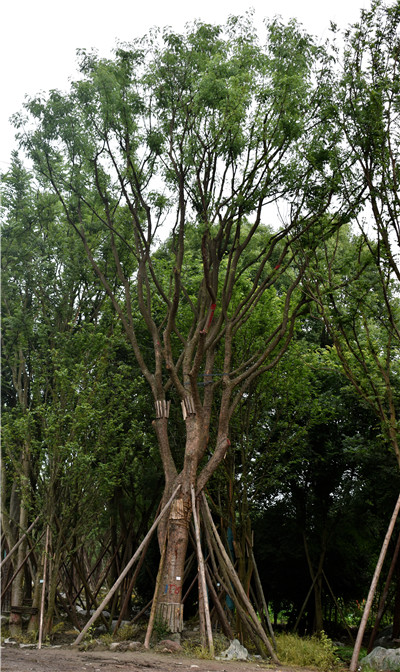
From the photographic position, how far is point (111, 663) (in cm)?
788

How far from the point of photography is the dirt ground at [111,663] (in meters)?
7.34

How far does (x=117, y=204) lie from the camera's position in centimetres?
1296

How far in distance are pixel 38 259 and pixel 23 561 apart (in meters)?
6.23

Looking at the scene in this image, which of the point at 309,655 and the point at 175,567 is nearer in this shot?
the point at 309,655

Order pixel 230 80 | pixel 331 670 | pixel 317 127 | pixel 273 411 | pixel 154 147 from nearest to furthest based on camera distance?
pixel 331 670, pixel 230 80, pixel 317 127, pixel 154 147, pixel 273 411

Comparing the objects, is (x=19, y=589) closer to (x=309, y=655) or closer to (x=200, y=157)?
(x=309, y=655)

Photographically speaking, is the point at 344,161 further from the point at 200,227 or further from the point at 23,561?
the point at 23,561

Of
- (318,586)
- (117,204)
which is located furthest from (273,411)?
(117,204)

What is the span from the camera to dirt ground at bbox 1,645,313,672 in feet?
24.1

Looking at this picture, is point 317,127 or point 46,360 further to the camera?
point 46,360

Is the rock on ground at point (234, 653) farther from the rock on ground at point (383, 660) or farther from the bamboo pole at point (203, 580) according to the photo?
the rock on ground at point (383, 660)

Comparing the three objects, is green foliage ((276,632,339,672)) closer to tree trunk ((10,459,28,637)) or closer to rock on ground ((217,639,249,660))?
rock on ground ((217,639,249,660))

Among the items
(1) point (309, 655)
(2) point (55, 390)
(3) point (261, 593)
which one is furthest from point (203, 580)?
(2) point (55, 390)

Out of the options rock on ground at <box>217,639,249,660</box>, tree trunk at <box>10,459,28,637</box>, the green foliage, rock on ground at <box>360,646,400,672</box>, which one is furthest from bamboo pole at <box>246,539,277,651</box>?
tree trunk at <box>10,459,28,637</box>
